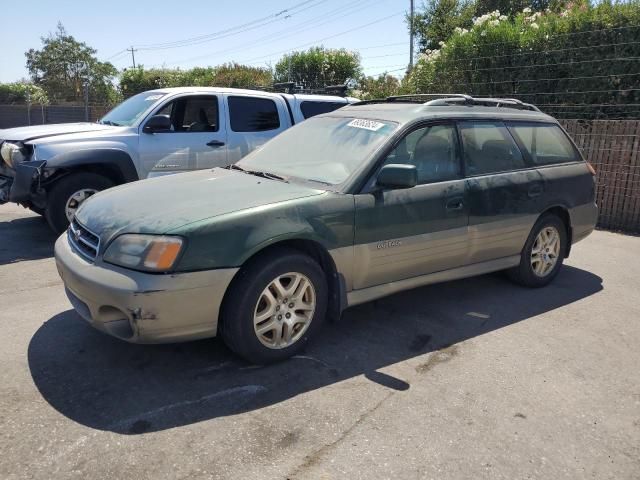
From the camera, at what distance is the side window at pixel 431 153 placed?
13.6 feet

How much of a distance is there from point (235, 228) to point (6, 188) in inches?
166

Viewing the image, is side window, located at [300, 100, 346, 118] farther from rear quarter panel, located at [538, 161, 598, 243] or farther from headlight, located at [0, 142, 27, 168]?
rear quarter panel, located at [538, 161, 598, 243]

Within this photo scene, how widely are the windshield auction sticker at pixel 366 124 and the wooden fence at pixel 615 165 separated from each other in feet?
17.6

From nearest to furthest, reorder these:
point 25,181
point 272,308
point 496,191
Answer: point 272,308
point 496,191
point 25,181

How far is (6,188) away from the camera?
6145mm

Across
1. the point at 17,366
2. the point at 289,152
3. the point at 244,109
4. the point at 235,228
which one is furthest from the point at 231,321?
the point at 244,109

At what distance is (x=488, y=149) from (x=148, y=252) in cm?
307

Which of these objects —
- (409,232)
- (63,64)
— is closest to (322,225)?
(409,232)

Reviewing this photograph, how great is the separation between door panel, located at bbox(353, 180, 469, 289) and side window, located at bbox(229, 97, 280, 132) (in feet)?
13.0

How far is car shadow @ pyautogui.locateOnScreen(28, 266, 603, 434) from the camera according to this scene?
3002mm

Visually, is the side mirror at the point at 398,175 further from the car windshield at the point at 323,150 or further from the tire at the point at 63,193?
the tire at the point at 63,193

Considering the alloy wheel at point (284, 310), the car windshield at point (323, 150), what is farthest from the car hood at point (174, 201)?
the alloy wheel at point (284, 310)

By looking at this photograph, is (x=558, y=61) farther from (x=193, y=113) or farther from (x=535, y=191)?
(x=193, y=113)

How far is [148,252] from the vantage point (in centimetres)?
310
